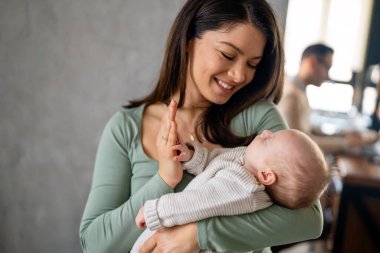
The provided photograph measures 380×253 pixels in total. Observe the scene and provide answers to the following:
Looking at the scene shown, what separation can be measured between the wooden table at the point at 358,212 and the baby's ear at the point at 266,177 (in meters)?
2.00

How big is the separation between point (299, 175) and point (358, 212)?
7.38 feet

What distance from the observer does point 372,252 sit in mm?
3002

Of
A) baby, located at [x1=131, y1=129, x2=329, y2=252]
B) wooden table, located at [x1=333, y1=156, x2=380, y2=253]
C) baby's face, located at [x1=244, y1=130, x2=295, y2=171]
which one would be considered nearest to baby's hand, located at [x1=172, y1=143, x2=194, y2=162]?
baby, located at [x1=131, y1=129, x2=329, y2=252]

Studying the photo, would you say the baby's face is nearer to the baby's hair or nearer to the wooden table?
the baby's hair

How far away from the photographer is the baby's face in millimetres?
1018

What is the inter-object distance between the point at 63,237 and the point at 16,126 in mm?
420

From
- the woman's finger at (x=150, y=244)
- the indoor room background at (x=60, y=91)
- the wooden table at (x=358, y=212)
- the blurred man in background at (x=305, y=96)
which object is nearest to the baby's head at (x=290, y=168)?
the woman's finger at (x=150, y=244)

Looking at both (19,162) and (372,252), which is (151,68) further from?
(372,252)

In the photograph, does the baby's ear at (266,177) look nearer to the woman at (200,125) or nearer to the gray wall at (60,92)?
the woman at (200,125)

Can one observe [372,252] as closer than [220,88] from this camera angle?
No

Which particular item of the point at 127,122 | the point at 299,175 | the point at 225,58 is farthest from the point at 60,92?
the point at 299,175

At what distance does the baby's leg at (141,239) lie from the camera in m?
1.03

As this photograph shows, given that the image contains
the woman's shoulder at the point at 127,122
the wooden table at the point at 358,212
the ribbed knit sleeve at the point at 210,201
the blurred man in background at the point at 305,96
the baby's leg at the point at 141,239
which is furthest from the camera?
the wooden table at the point at 358,212

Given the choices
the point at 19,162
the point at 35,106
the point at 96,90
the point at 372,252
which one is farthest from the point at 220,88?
the point at 372,252
